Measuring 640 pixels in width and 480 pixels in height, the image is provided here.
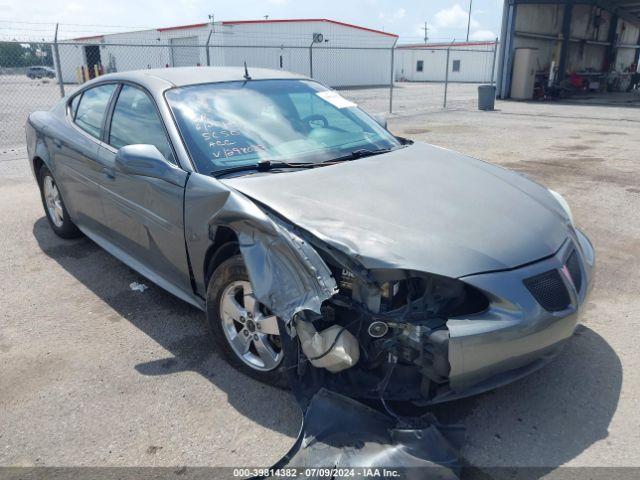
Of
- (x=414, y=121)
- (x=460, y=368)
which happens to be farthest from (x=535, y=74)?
(x=460, y=368)

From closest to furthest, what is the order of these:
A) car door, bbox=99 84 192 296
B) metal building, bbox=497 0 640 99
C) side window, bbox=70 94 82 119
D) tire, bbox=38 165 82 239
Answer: car door, bbox=99 84 192 296
side window, bbox=70 94 82 119
tire, bbox=38 165 82 239
metal building, bbox=497 0 640 99

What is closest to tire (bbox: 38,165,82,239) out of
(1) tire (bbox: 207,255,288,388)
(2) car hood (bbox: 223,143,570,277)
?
(1) tire (bbox: 207,255,288,388)

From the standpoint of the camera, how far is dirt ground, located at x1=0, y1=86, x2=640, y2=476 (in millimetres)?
2436

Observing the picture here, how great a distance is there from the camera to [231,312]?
2.88 metres

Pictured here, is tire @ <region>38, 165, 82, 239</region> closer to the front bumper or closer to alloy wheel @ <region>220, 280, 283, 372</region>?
alloy wheel @ <region>220, 280, 283, 372</region>

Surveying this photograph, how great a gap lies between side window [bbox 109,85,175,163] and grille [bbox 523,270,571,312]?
6.96 feet

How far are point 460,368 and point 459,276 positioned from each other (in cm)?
39

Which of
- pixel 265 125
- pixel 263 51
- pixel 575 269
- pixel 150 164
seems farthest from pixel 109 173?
pixel 263 51

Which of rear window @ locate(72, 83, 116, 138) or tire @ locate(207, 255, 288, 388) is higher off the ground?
rear window @ locate(72, 83, 116, 138)

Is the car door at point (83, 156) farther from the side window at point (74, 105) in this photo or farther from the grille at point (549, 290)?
the grille at point (549, 290)

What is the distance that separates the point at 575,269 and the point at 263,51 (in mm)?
32757

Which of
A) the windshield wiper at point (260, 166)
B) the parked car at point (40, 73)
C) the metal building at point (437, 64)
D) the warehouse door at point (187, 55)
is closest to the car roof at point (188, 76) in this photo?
the windshield wiper at point (260, 166)

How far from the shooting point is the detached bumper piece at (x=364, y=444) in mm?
2141

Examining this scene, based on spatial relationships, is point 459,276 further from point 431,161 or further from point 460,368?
point 431,161
